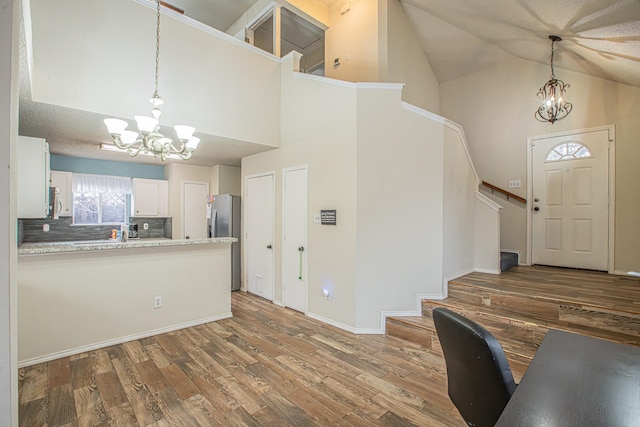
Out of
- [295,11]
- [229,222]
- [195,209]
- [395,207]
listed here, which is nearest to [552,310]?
[395,207]

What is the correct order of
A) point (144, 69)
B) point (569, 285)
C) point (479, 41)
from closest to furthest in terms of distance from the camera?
point (144, 69), point (569, 285), point (479, 41)

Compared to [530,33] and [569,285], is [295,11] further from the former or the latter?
[569,285]

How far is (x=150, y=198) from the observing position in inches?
239

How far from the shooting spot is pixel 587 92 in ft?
14.1

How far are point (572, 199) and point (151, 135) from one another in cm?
581

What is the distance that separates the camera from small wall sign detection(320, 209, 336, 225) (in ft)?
12.3

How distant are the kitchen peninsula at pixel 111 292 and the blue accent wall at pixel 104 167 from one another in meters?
2.71

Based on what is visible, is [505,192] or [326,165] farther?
[505,192]

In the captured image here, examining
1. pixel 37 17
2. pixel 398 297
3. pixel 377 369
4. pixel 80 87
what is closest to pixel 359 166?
pixel 398 297

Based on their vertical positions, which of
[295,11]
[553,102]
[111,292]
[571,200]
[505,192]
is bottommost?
[111,292]

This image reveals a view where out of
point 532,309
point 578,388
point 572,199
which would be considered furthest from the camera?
point 572,199

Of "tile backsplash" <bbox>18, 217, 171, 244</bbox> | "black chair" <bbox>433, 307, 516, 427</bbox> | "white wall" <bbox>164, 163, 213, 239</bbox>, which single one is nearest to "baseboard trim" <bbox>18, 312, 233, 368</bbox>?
"tile backsplash" <bbox>18, 217, 171, 244</bbox>

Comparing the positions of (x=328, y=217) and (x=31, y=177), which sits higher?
(x=31, y=177)

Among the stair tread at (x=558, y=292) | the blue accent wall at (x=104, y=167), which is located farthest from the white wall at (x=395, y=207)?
the blue accent wall at (x=104, y=167)
